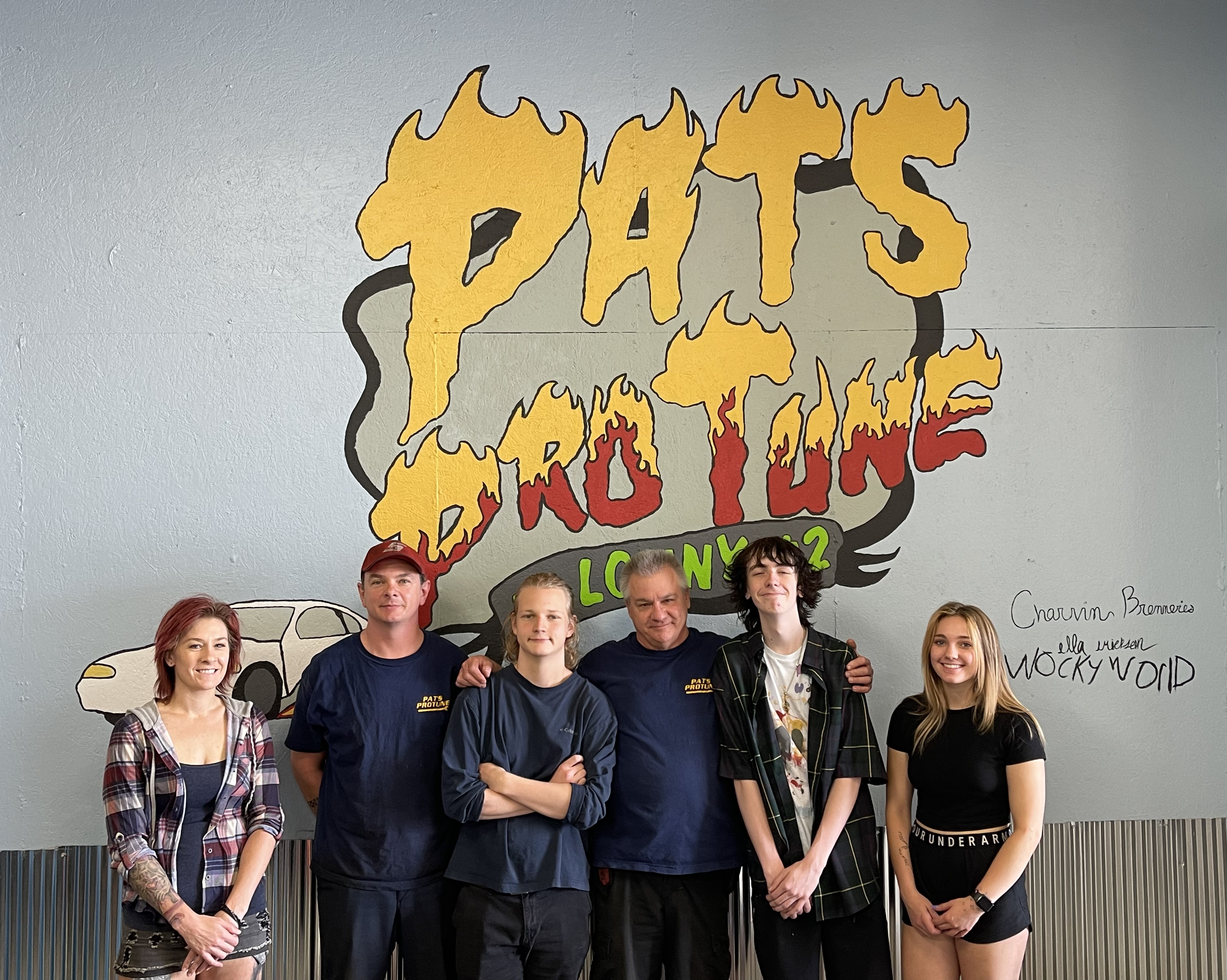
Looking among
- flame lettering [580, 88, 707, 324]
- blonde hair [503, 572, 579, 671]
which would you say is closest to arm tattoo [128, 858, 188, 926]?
blonde hair [503, 572, 579, 671]

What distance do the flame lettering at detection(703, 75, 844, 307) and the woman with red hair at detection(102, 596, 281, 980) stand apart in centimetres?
215

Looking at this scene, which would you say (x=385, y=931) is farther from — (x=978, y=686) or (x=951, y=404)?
(x=951, y=404)

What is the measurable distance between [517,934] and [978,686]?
145 centimetres

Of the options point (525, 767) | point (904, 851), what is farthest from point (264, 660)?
point (904, 851)

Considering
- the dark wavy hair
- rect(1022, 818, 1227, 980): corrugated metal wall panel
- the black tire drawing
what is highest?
the dark wavy hair

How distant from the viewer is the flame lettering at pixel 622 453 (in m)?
3.28

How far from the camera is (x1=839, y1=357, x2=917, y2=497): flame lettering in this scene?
3.31 meters

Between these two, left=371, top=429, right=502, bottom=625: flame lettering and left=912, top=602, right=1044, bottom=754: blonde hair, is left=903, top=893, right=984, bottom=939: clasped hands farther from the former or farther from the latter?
left=371, top=429, right=502, bottom=625: flame lettering

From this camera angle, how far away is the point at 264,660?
3.17 m

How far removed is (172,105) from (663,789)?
9.18 feet

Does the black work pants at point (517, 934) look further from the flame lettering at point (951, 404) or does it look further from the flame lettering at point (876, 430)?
the flame lettering at point (951, 404)

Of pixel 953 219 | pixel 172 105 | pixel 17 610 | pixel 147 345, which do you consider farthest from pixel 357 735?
pixel 953 219

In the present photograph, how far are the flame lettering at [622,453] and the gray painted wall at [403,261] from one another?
1.40 ft

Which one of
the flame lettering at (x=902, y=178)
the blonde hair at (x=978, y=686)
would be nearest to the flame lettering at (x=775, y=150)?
the flame lettering at (x=902, y=178)
